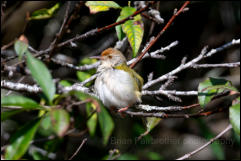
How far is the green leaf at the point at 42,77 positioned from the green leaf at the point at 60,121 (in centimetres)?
10

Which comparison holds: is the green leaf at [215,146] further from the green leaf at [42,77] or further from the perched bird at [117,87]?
the green leaf at [42,77]

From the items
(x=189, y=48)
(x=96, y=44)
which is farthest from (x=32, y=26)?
(x=189, y=48)

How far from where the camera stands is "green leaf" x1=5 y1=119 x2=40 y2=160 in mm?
1548

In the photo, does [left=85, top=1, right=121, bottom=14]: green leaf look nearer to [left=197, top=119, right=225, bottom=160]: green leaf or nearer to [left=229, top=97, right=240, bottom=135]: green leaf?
[left=229, top=97, right=240, bottom=135]: green leaf

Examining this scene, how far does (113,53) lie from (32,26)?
7.23 ft

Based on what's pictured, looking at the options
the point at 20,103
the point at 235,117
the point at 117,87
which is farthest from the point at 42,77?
the point at 117,87

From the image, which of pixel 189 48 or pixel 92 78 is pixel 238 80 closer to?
pixel 189 48

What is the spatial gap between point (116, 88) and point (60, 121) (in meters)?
1.85

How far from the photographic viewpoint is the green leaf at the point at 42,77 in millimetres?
1590

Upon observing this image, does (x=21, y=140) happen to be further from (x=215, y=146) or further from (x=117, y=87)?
(x=215, y=146)

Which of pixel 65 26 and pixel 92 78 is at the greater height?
pixel 65 26

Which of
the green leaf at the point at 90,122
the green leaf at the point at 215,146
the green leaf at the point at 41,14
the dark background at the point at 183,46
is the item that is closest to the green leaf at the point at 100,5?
the green leaf at the point at 41,14

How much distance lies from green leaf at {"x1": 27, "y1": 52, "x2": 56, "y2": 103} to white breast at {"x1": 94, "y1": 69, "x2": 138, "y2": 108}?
167 centimetres

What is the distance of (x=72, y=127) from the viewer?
1734 mm
